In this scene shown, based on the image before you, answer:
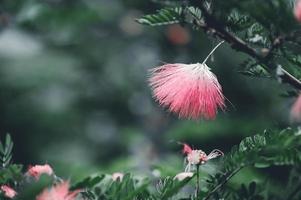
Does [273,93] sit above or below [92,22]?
below

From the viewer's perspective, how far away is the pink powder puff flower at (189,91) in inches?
97.6

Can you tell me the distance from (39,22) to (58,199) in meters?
5.70

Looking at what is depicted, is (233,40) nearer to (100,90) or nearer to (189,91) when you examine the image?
(189,91)

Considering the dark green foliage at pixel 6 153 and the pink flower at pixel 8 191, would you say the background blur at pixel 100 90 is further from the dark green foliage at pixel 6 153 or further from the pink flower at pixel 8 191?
the pink flower at pixel 8 191

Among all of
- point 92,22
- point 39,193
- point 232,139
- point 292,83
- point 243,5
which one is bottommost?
point 232,139

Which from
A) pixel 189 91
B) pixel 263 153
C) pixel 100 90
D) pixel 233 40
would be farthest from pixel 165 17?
pixel 100 90

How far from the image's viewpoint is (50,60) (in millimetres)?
8078

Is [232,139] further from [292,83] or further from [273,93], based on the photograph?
[292,83]

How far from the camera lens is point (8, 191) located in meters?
2.13

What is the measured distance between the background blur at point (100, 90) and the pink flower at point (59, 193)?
17.8ft

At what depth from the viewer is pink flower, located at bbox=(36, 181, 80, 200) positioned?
6.76 ft

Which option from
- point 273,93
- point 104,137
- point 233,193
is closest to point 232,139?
point 273,93

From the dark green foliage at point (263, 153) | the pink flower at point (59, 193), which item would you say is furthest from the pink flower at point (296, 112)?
the pink flower at point (59, 193)

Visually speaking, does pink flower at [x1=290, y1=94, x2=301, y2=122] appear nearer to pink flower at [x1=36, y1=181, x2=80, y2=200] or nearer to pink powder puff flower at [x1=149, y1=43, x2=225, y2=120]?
pink powder puff flower at [x1=149, y1=43, x2=225, y2=120]
